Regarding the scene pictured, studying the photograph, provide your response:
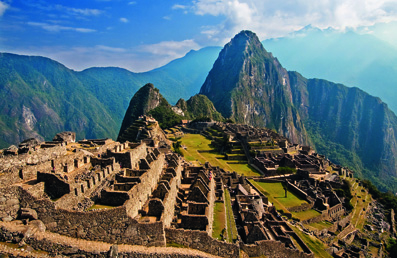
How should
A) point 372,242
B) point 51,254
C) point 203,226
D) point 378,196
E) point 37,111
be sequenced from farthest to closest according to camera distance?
point 37,111 → point 378,196 → point 372,242 → point 203,226 → point 51,254

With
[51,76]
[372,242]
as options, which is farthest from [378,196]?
[51,76]

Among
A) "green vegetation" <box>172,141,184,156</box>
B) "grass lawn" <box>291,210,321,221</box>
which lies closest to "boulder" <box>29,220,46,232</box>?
"grass lawn" <box>291,210,321,221</box>

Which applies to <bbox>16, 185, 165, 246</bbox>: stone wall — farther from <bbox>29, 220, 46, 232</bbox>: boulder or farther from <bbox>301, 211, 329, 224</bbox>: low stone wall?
<bbox>301, 211, 329, 224</bbox>: low stone wall

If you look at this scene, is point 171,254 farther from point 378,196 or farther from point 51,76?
point 51,76

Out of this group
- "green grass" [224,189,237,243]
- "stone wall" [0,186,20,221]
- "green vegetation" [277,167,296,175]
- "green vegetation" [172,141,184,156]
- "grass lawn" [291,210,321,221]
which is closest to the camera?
"stone wall" [0,186,20,221]

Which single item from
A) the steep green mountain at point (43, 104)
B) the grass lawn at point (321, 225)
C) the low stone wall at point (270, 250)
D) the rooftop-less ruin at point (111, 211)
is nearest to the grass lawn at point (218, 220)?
the rooftop-less ruin at point (111, 211)

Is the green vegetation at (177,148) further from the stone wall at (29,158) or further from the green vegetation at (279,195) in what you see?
the stone wall at (29,158)
